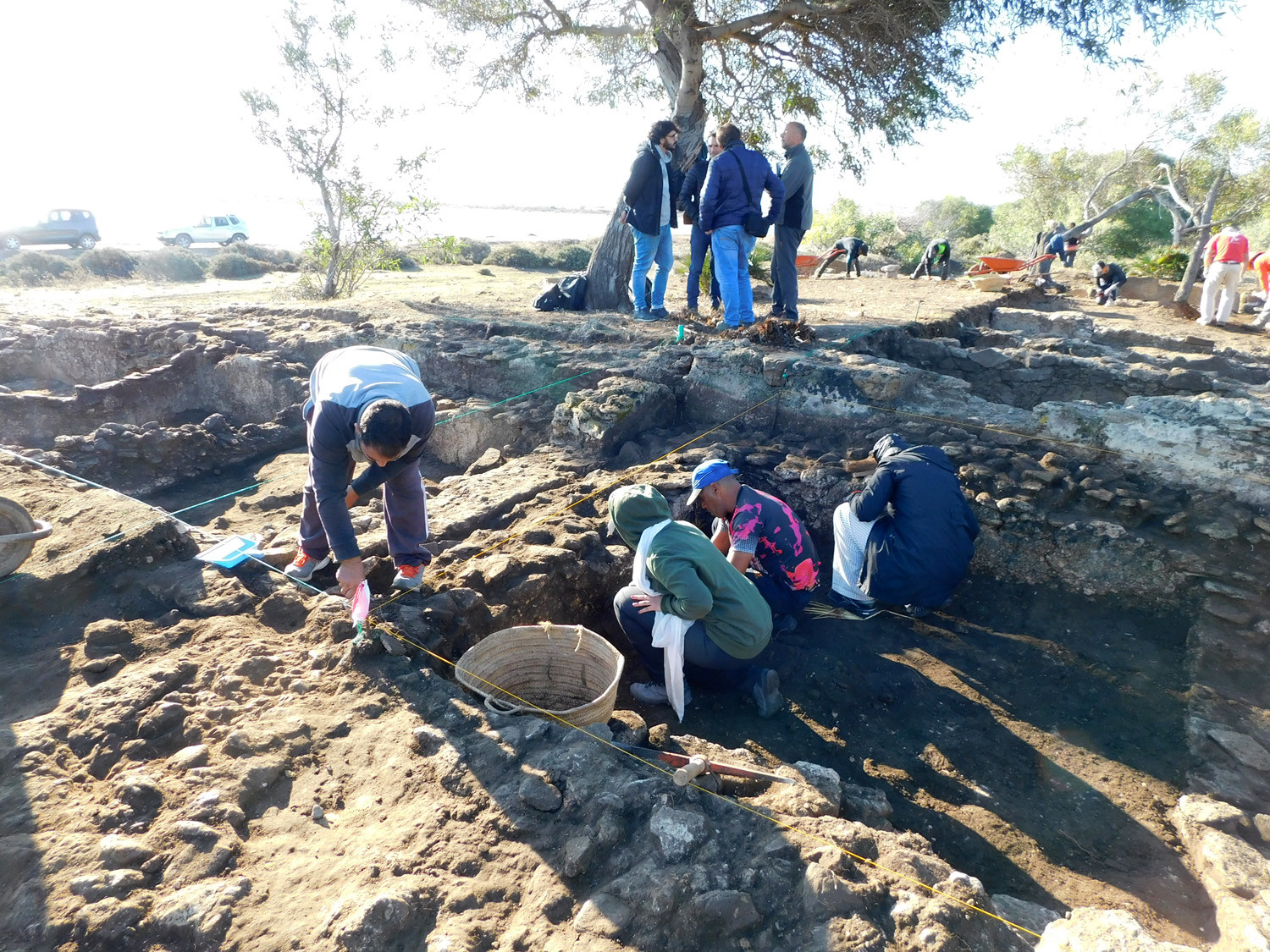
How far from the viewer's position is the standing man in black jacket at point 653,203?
6680 mm

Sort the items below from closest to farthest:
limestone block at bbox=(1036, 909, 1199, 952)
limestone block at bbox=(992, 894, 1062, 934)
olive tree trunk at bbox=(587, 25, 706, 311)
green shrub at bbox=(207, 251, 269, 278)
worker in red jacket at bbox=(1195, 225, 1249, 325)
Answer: limestone block at bbox=(1036, 909, 1199, 952), limestone block at bbox=(992, 894, 1062, 934), olive tree trunk at bbox=(587, 25, 706, 311), worker in red jacket at bbox=(1195, 225, 1249, 325), green shrub at bbox=(207, 251, 269, 278)

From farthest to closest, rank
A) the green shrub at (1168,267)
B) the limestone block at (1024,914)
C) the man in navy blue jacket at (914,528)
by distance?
the green shrub at (1168,267) → the man in navy blue jacket at (914,528) → the limestone block at (1024,914)

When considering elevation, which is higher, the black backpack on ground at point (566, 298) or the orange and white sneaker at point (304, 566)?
the black backpack on ground at point (566, 298)

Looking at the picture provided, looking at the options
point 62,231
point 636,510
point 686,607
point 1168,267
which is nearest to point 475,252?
point 62,231

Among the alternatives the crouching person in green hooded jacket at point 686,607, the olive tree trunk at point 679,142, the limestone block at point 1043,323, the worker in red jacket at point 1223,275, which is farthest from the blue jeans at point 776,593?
the worker in red jacket at point 1223,275

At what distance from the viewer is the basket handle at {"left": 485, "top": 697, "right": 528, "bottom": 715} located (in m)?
2.48

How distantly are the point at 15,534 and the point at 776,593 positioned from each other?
3639 millimetres

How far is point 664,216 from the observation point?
702cm

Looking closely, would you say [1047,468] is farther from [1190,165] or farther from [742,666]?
[1190,165]

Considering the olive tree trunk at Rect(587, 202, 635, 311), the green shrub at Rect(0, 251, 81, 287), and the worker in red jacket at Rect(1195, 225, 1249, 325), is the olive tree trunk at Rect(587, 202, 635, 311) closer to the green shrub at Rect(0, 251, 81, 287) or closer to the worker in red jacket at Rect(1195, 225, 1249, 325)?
the worker in red jacket at Rect(1195, 225, 1249, 325)

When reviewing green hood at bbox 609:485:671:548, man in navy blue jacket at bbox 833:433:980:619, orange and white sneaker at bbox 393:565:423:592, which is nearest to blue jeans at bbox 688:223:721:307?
man in navy blue jacket at bbox 833:433:980:619

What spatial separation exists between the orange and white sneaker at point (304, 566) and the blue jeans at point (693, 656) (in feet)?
4.98

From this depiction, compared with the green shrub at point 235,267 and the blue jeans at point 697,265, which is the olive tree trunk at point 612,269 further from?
the green shrub at point 235,267

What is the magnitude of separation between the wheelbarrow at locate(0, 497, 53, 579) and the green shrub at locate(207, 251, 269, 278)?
1882cm
